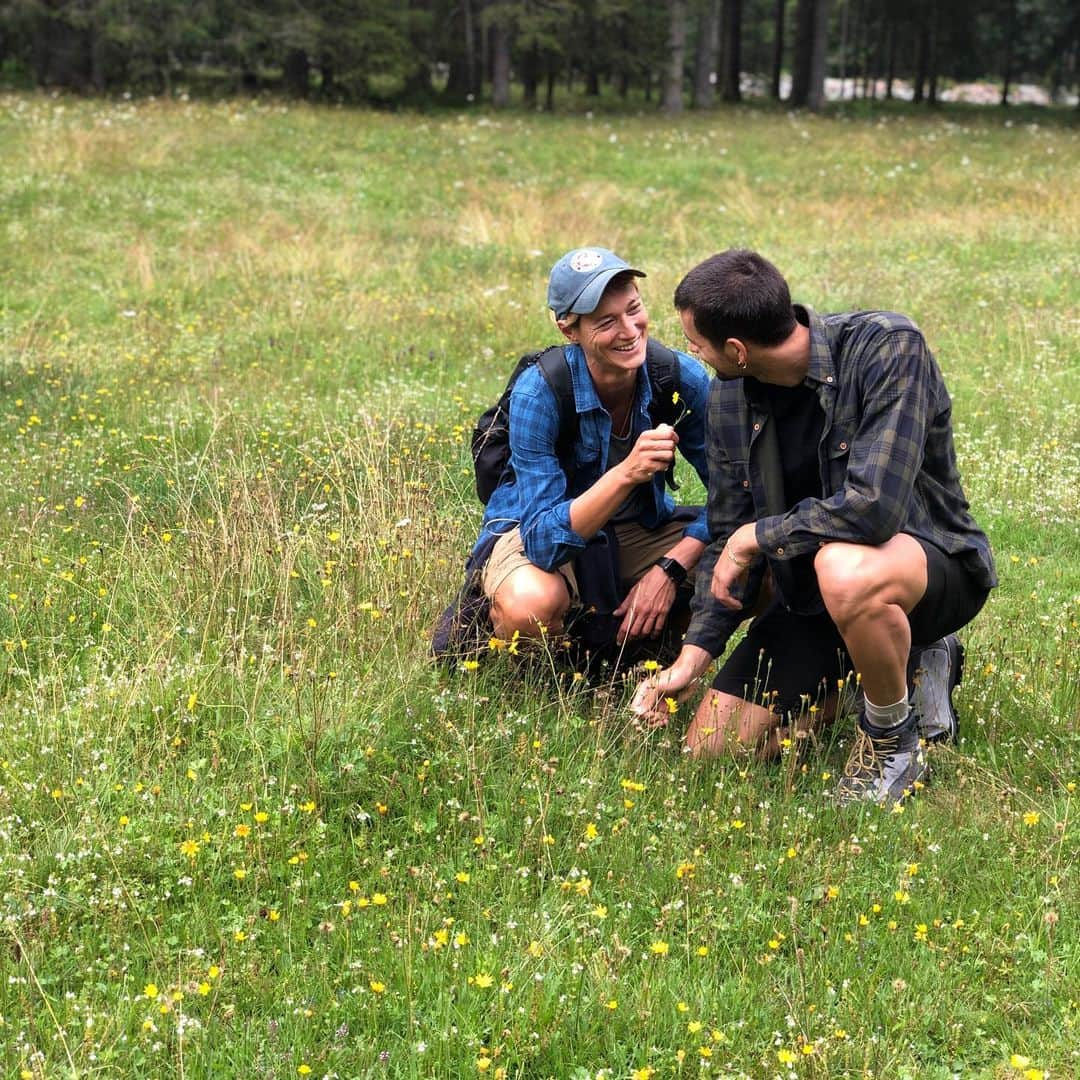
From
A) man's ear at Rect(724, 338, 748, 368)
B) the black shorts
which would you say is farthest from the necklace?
the black shorts

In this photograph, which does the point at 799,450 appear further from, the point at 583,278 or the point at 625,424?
the point at 583,278

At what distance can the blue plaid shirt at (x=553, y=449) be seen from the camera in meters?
4.15

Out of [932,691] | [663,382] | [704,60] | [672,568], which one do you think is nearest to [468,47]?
[704,60]

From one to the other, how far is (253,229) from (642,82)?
109 ft

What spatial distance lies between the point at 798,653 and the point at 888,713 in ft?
1.24

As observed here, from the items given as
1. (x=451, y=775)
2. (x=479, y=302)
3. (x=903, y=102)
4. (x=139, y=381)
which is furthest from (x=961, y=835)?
(x=903, y=102)

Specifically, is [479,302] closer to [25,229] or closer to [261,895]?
[25,229]

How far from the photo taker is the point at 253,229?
14477 millimetres

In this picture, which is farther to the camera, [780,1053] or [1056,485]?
[1056,485]

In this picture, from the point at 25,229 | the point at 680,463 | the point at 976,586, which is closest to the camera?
the point at 976,586

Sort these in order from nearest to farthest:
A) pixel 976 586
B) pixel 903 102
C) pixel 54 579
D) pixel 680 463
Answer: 1. pixel 976 586
2. pixel 54 579
3. pixel 680 463
4. pixel 903 102

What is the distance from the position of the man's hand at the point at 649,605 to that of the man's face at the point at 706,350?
2.73 ft

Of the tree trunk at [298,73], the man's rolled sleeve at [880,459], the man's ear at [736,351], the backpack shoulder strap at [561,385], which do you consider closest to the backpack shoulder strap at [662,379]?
the backpack shoulder strap at [561,385]

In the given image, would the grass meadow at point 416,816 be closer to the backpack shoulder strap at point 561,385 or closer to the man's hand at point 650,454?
the man's hand at point 650,454
